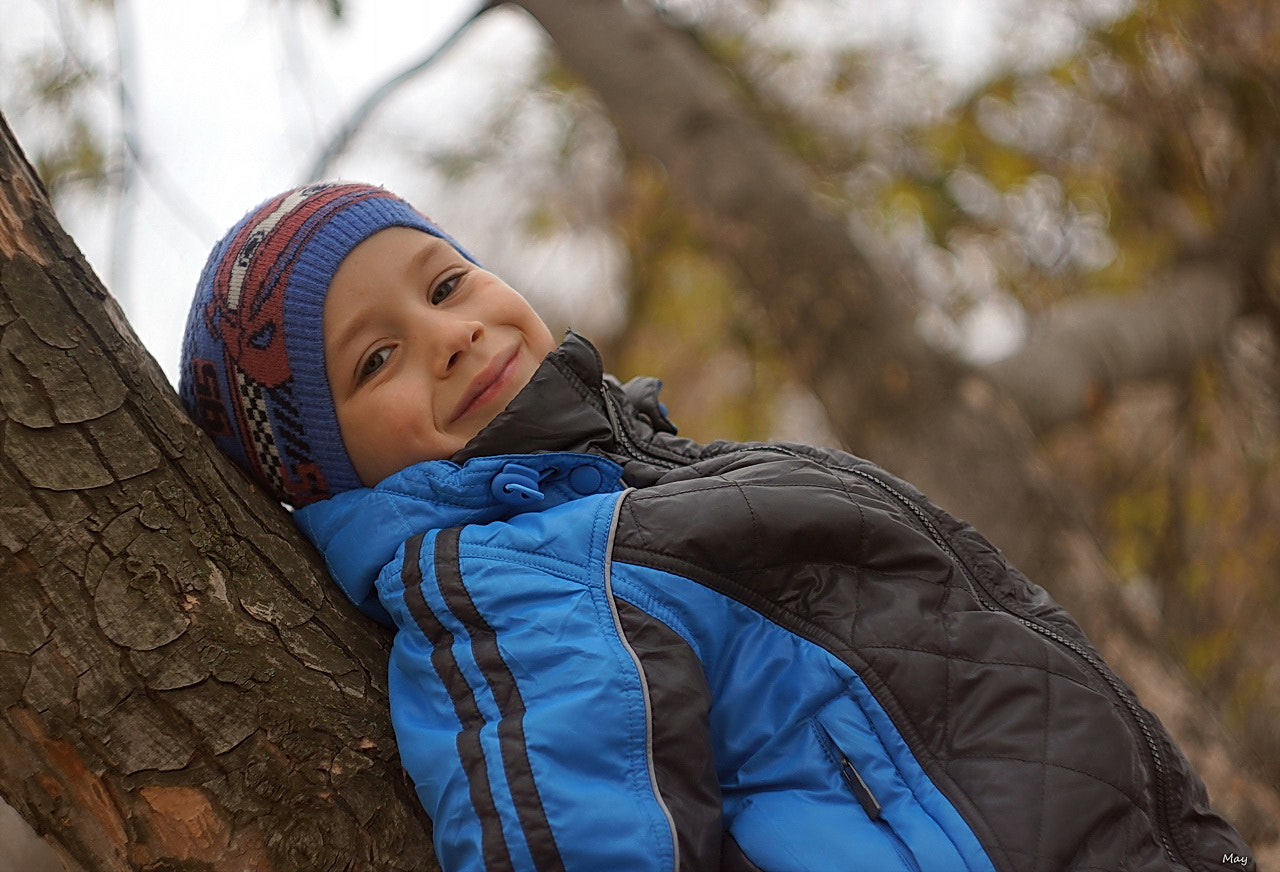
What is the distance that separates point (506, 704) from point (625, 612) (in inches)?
6.8

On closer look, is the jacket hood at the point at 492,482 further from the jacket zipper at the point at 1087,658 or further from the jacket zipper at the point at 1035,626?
the jacket zipper at the point at 1087,658

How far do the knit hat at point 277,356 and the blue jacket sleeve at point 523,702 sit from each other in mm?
275

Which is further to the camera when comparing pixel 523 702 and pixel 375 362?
pixel 375 362

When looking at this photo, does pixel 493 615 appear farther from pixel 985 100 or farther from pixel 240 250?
pixel 985 100

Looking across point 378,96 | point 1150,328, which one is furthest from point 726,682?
point 378,96

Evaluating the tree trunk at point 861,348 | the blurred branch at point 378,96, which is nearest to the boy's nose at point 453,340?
the tree trunk at point 861,348

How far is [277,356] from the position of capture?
1430 mm

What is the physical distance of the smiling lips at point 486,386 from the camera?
1.46 m

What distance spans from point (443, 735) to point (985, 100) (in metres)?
4.17

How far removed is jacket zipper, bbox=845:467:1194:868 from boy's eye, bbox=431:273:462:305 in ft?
2.09

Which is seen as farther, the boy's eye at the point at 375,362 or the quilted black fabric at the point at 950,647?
the boy's eye at the point at 375,362

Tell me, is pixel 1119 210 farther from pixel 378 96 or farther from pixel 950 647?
pixel 950 647

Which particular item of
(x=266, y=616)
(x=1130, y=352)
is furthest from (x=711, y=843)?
(x=1130, y=352)

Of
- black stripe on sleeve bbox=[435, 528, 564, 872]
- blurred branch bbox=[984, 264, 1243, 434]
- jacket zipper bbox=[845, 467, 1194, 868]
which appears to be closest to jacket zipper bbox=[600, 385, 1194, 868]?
jacket zipper bbox=[845, 467, 1194, 868]
